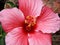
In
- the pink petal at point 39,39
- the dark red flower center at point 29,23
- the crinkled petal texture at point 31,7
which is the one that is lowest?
the pink petal at point 39,39

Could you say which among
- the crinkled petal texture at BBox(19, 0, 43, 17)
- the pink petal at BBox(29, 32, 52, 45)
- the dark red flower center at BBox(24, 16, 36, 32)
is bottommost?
the pink petal at BBox(29, 32, 52, 45)

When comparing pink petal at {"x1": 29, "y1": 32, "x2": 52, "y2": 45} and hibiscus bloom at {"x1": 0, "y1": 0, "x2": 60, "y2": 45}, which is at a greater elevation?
hibiscus bloom at {"x1": 0, "y1": 0, "x2": 60, "y2": 45}

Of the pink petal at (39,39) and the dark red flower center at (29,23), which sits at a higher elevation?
the dark red flower center at (29,23)

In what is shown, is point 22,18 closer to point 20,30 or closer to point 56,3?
point 20,30
